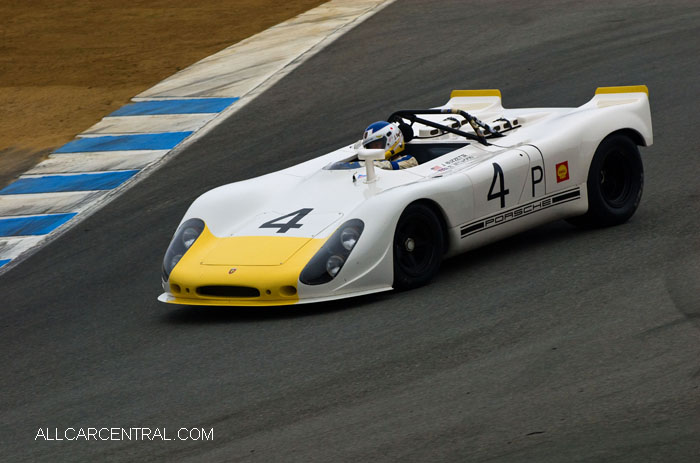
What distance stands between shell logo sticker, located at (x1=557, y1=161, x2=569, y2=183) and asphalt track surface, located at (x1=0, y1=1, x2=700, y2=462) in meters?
0.50

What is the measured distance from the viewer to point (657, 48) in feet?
49.5

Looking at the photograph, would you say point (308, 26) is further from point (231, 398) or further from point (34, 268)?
point (231, 398)

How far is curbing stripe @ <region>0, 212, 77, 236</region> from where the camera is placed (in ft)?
36.7

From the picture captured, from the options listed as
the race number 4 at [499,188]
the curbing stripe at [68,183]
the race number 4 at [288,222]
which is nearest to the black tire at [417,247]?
the race number 4 at [499,188]

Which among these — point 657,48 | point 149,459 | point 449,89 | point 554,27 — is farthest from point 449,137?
point 554,27

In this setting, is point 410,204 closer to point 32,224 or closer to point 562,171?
point 562,171

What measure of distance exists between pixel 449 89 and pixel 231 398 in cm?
899

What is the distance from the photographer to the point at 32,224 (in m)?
11.4

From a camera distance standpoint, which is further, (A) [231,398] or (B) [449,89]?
(B) [449,89]

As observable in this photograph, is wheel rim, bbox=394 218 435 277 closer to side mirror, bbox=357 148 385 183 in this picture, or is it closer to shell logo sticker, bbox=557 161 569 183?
side mirror, bbox=357 148 385 183

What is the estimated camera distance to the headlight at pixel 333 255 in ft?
23.7

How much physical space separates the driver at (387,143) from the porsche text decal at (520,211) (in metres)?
0.77

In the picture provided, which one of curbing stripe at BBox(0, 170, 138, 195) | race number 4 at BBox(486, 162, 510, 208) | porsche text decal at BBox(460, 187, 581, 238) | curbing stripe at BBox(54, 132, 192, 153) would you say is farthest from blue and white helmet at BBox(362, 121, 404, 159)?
curbing stripe at BBox(54, 132, 192, 153)

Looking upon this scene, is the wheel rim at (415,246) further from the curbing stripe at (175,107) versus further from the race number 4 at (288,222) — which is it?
the curbing stripe at (175,107)
